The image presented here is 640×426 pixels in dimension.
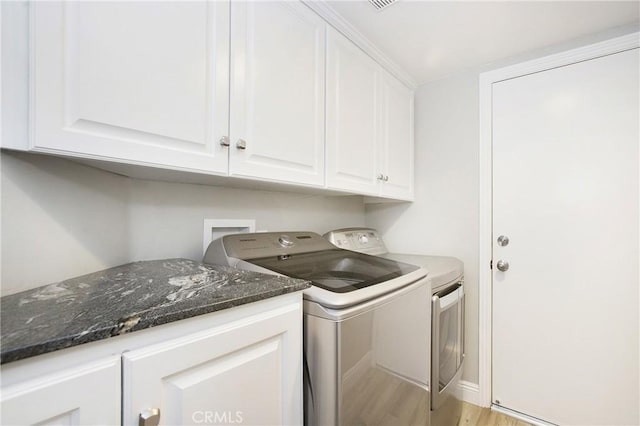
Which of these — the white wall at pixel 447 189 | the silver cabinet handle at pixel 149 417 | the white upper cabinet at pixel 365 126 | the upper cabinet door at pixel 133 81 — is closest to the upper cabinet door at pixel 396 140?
the white upper cabinet at pixel 365 126

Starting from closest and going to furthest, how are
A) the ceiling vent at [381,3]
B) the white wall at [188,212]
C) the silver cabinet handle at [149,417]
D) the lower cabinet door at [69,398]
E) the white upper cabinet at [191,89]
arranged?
the lower cabinet door at [69,398] < the silver cabinet handle at [149,417] < the white upper cabinet at [191,89] < the white wall at [188,212] < the ceiling vent at [381,3]

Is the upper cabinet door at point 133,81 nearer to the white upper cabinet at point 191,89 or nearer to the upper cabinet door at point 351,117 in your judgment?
the white upper cabinet at point 191,89

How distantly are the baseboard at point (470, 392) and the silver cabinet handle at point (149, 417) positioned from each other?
6.55 ft

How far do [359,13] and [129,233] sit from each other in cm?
148

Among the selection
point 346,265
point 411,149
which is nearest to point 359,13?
point 411,149

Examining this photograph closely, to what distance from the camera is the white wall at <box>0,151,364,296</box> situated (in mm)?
710

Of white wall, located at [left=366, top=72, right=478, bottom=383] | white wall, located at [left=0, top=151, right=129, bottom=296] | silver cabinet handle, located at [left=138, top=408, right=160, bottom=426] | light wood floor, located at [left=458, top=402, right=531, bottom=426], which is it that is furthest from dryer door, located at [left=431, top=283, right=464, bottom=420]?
white wall, located at [left=0, top=151, right=129, bottom=296]

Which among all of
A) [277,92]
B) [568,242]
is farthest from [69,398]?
[568,242]

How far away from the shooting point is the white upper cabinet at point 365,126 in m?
1.46

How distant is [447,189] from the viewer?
211 cm

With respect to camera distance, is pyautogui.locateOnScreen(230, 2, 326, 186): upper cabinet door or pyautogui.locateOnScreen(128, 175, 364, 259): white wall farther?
pyautogui.locateOnScreen(128, 175, 364, 259): white wall

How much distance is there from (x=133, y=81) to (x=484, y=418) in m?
2.48

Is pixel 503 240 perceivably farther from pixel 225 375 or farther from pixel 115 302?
pixel 115 302

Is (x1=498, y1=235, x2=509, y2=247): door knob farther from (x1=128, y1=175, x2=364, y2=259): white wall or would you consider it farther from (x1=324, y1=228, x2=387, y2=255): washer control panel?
(x1=128, y1=175, x2=364, y2=259): white wall
